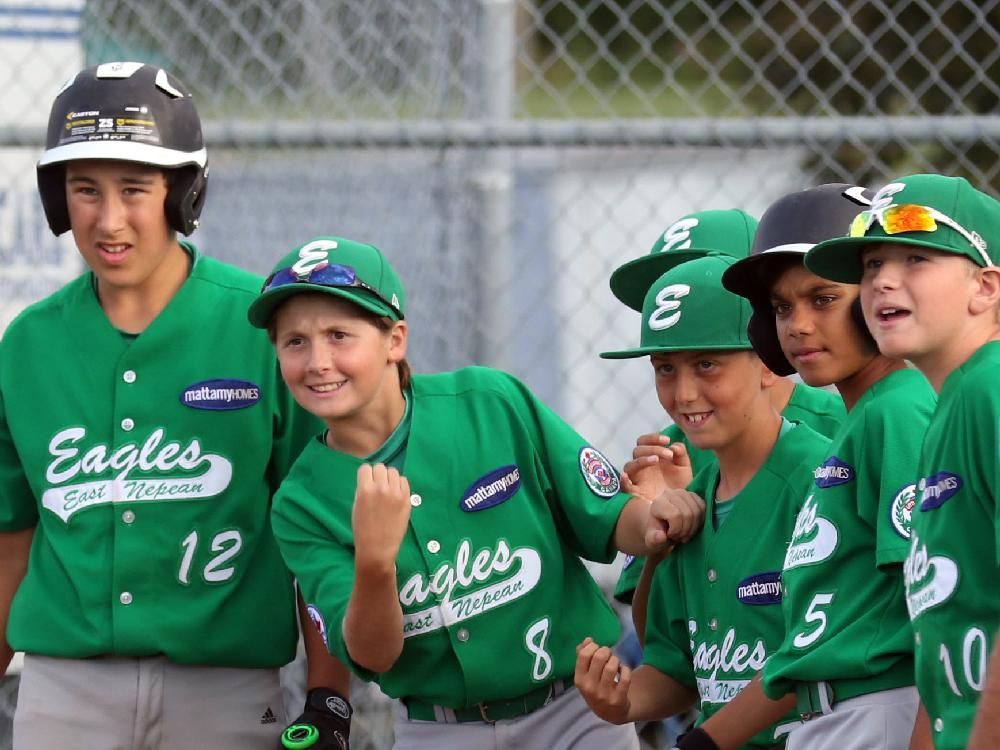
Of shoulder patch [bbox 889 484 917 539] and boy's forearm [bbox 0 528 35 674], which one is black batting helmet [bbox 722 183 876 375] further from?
boy's forearm [bbox 0 528 35 674]

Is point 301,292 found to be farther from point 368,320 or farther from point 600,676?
point 600,676

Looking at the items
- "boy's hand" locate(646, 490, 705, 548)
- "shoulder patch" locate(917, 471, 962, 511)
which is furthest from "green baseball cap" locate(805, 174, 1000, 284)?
"boy's hand" locate(646, 490, 705, 548)

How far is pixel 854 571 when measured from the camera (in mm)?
2744

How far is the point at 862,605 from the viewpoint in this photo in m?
2.72

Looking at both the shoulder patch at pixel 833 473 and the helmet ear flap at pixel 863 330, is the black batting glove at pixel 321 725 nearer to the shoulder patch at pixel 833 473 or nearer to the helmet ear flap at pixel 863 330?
the shoulder patch at pixel 833 473

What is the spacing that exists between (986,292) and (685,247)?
120 centimetres

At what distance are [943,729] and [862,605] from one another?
364mm

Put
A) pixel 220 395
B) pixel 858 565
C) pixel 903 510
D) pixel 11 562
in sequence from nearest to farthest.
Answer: pixel 903 510, pixel 858 565, pixel 220 395, pixel 11 562

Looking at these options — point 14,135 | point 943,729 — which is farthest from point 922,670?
point 14,135

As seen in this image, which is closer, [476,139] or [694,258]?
[694,258]

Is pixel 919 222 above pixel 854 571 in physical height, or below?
above

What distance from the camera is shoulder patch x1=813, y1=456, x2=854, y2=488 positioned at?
277cm

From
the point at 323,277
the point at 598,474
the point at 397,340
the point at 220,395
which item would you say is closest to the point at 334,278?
the point at 323,277

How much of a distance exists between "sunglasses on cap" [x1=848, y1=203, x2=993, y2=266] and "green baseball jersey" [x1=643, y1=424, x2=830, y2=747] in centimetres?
72
